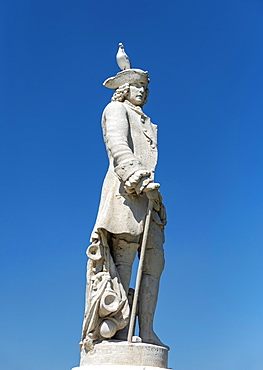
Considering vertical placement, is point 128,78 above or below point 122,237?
above

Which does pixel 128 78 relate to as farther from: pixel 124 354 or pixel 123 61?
pixel 124 354

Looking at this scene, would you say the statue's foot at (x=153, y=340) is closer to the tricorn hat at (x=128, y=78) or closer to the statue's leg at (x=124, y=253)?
the statue's leg at (x=124, y=253)

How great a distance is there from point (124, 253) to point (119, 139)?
151cm

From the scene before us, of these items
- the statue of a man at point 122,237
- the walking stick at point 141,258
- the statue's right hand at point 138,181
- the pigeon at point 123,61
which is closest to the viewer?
the walking stick at point 141,258

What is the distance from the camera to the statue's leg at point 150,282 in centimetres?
749

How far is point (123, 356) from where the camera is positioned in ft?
22.4

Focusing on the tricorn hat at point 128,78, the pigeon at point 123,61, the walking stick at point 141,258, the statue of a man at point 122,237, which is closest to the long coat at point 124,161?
the statue of a man at point 122,237

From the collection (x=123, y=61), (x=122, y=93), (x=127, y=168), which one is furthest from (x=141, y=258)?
(x=123, y=61)

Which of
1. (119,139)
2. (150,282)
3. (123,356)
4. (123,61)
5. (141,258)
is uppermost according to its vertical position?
(123,61)

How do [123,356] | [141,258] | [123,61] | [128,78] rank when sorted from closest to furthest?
[123,356] → [141,258] → [128,78] → [123,61]

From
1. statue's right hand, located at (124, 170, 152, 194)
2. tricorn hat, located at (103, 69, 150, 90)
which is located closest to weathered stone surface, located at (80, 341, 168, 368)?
statue's right hand, located at (124, 170, 152, 194)

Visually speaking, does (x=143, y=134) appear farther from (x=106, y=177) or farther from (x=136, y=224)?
(x=136, y=224)

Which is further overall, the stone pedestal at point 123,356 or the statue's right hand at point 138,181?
the statue's right hand at point 138,181

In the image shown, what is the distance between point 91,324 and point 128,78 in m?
3.51
